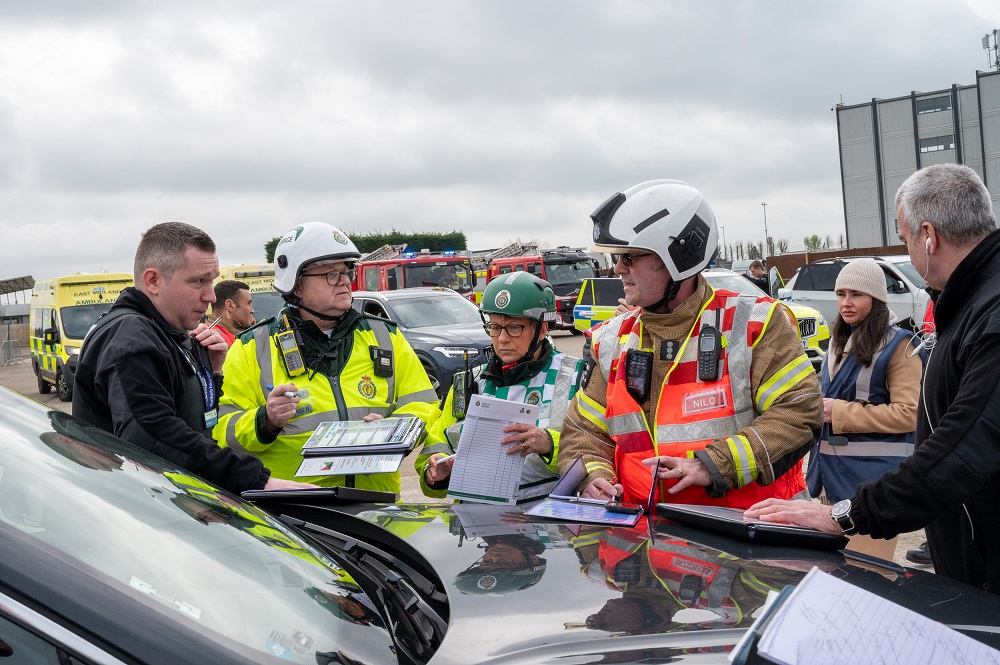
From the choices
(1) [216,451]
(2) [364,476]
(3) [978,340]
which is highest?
(3) [978,340]

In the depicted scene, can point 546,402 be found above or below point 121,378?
below

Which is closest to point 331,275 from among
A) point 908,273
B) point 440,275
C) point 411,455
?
point 411,455

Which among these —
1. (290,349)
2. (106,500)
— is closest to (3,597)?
(106,500)

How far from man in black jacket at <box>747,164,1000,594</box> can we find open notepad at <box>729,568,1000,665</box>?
30.5 inches

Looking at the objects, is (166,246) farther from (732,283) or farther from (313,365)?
(732,283)

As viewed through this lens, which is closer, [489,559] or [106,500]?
[106,500]

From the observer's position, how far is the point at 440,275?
23.2 meters

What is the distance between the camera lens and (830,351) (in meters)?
4.78

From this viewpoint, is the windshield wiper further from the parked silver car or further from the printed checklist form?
the parked silver car

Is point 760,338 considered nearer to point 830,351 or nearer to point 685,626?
point 685,626

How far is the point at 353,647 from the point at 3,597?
0.57m

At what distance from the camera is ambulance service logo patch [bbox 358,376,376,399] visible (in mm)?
3604

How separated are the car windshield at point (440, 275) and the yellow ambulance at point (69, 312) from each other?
7.71 meters

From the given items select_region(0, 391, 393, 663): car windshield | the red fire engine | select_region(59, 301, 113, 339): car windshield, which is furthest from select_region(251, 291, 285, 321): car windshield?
select_region(0, 391, 393, 663): car windshield
